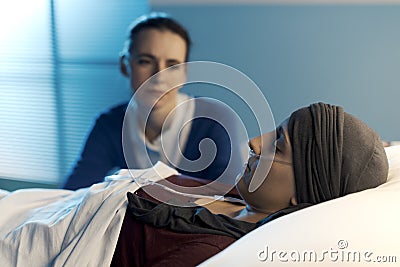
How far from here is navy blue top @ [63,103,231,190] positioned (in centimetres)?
181

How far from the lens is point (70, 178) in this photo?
6.88 feet

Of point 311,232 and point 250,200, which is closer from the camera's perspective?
point 311,232

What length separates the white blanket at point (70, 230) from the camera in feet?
3.96

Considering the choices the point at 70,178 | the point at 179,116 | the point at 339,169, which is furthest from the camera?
the point at 70,178

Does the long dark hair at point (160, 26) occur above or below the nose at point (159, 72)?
above

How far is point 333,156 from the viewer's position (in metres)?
1.16

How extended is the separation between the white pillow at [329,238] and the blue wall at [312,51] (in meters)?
0.95

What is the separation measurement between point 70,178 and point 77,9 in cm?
83

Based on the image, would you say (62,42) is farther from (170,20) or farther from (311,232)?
(311,232)

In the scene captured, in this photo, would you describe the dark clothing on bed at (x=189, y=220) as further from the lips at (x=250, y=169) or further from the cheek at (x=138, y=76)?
the cheek at (x=138, y=76)

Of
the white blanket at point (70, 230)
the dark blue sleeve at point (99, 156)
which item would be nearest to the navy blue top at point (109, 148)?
the dark blue sleeve at point (99, 156)

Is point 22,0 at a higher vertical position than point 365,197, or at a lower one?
higher

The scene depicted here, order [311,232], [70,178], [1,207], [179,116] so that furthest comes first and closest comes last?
1. [70,178]
2. [179,116]
3. [1,207]
4. [311,232]

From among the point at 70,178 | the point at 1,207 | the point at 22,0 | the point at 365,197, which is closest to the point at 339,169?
the point at 365,197
